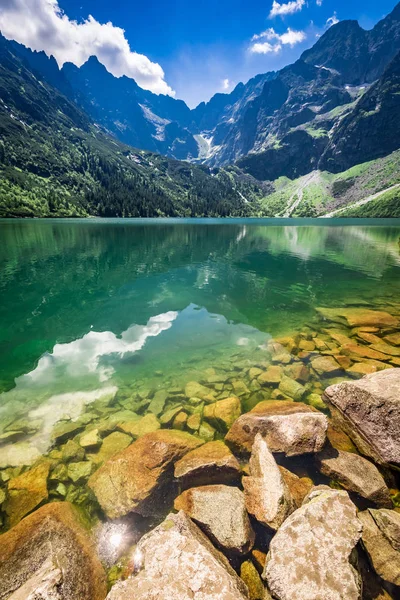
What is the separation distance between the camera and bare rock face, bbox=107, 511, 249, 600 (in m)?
4.49

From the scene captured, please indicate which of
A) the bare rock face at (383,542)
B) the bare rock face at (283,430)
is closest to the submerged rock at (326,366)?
the bare rock face at (283,430)

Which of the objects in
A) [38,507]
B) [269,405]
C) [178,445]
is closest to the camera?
[38,507]

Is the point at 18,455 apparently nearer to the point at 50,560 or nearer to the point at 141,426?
the point at 141,426

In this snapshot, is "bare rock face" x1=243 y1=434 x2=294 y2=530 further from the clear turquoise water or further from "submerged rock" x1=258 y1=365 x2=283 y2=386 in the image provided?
the clear turquoise water

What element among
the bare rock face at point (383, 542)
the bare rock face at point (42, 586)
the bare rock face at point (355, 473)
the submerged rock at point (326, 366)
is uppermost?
the bare rock face at point (42, 586)

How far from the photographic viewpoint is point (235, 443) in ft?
30.4

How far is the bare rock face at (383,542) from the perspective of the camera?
526cm

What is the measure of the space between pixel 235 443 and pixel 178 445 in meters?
2.00

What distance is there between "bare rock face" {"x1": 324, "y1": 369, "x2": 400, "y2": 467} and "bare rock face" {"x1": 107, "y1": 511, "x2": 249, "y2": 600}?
5.77 metres

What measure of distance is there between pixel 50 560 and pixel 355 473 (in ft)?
25.8

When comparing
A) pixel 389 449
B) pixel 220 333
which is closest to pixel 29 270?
pixel 220 333

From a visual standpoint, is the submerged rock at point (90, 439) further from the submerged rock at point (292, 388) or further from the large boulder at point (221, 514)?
the submerged rock at point (292, 388)

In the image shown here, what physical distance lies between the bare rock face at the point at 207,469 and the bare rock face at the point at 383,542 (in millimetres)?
3404

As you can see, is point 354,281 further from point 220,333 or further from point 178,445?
point 178,445
